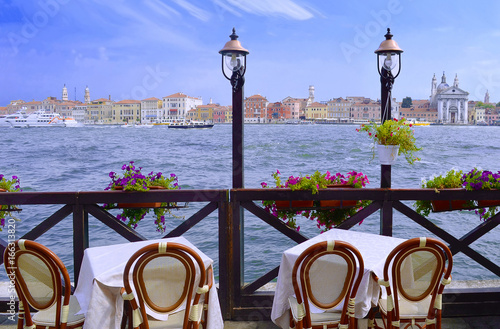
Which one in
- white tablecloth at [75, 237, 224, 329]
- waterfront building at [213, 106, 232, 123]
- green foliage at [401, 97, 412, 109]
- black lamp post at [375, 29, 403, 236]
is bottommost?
white tablecloth at [75, 237, 224, 329]

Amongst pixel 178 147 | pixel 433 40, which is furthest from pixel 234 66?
pixel 433 40

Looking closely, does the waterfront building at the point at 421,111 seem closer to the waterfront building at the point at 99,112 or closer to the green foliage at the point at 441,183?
the waterfront building at the point at 99,112

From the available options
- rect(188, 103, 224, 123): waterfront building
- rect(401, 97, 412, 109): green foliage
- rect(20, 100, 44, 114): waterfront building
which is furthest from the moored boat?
rect(401, 97, 412, 109): green foliage

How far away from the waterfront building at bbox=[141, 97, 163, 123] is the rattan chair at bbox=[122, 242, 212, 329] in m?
72.1

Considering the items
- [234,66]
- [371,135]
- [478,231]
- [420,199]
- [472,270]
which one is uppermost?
[234,66]

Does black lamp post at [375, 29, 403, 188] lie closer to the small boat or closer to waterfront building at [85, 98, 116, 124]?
the small boat

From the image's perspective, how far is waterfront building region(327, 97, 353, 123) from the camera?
84062mm

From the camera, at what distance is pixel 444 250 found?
2107 mm

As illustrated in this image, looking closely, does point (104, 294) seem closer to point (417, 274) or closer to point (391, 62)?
point (417, 274)

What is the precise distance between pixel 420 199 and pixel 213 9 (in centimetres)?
7217

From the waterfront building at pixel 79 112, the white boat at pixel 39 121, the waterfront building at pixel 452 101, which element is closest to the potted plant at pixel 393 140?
the waterfront building at pixel 452 101

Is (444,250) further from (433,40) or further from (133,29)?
(133,29)

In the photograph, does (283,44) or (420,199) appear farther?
(283,44)

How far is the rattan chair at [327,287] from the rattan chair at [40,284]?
3.49 ft
